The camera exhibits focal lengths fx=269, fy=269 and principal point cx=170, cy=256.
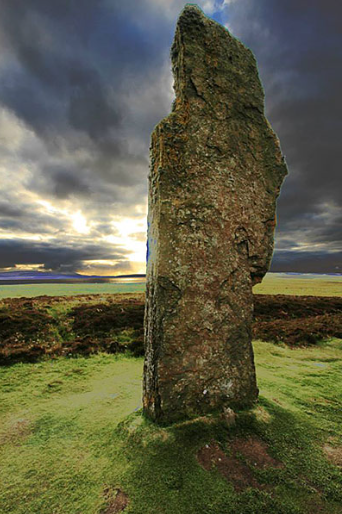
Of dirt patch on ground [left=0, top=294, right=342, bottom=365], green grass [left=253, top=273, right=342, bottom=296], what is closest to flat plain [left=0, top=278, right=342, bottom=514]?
dirt patch on ground [left=0, top=294, right=342, bottom=365]

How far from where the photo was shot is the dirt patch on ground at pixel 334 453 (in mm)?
3183

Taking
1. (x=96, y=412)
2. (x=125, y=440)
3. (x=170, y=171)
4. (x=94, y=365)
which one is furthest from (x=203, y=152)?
(x=94, y=365)

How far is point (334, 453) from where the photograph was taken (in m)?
3.32

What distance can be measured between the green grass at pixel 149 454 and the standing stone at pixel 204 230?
0.40m

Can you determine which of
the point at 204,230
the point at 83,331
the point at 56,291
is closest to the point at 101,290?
the point at 56,291

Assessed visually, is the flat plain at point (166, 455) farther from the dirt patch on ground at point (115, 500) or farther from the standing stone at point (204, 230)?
the standing stone at point (204, 230)

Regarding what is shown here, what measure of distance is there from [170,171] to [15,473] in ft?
13.7

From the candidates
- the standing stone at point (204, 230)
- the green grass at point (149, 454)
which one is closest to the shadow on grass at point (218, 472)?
the green grass at point (149, 454)

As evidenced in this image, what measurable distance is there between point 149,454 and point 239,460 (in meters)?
1.04

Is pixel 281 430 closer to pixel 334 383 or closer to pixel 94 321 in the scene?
pixel 334 383

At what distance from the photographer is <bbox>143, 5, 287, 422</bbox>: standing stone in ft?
11.9

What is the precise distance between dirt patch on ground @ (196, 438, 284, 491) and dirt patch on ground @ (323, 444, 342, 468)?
68 cm

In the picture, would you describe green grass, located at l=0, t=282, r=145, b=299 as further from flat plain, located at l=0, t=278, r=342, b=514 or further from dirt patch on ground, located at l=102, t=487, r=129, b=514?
dirt patch on ground, located at l=102, t=487, r=129, b=514

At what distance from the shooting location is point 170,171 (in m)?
3.69
